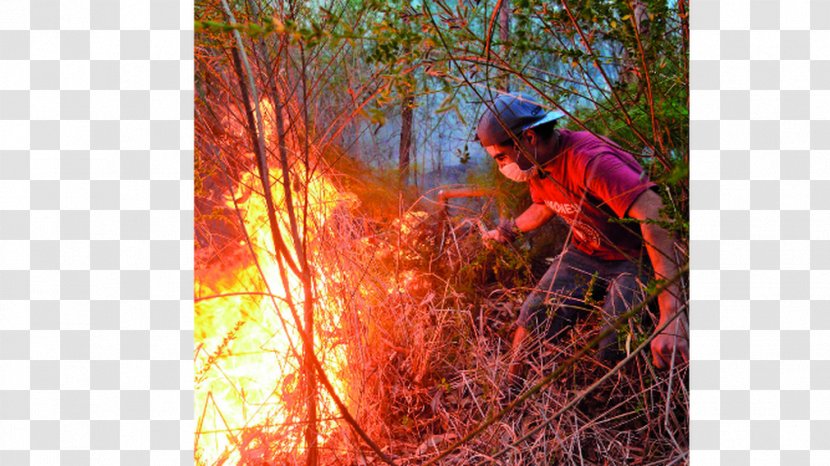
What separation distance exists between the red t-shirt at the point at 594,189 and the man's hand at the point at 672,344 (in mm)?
172

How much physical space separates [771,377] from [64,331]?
46.5 inches

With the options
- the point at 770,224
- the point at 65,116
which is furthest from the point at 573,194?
the point at 65,116

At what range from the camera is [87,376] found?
109 cm

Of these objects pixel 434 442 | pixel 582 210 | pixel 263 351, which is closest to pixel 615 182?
pixel 582 210

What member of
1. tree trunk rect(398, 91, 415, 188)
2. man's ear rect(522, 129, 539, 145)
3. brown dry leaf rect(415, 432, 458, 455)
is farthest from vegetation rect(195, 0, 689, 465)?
tree trunk rect(398, 91, 415, 188)

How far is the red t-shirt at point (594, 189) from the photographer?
1.32 m

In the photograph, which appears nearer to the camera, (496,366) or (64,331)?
(64,331)

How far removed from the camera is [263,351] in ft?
5.04

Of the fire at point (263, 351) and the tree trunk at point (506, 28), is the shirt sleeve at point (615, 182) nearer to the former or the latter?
the tree trunk at point (506, 28)

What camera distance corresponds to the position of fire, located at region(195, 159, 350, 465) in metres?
1.39

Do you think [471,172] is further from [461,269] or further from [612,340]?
Answer: [612,340]

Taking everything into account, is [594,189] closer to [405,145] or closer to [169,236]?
[169,236]

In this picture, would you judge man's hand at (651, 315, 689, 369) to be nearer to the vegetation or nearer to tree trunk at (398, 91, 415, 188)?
the vegetation

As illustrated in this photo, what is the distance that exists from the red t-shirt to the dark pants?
0.12 ft
